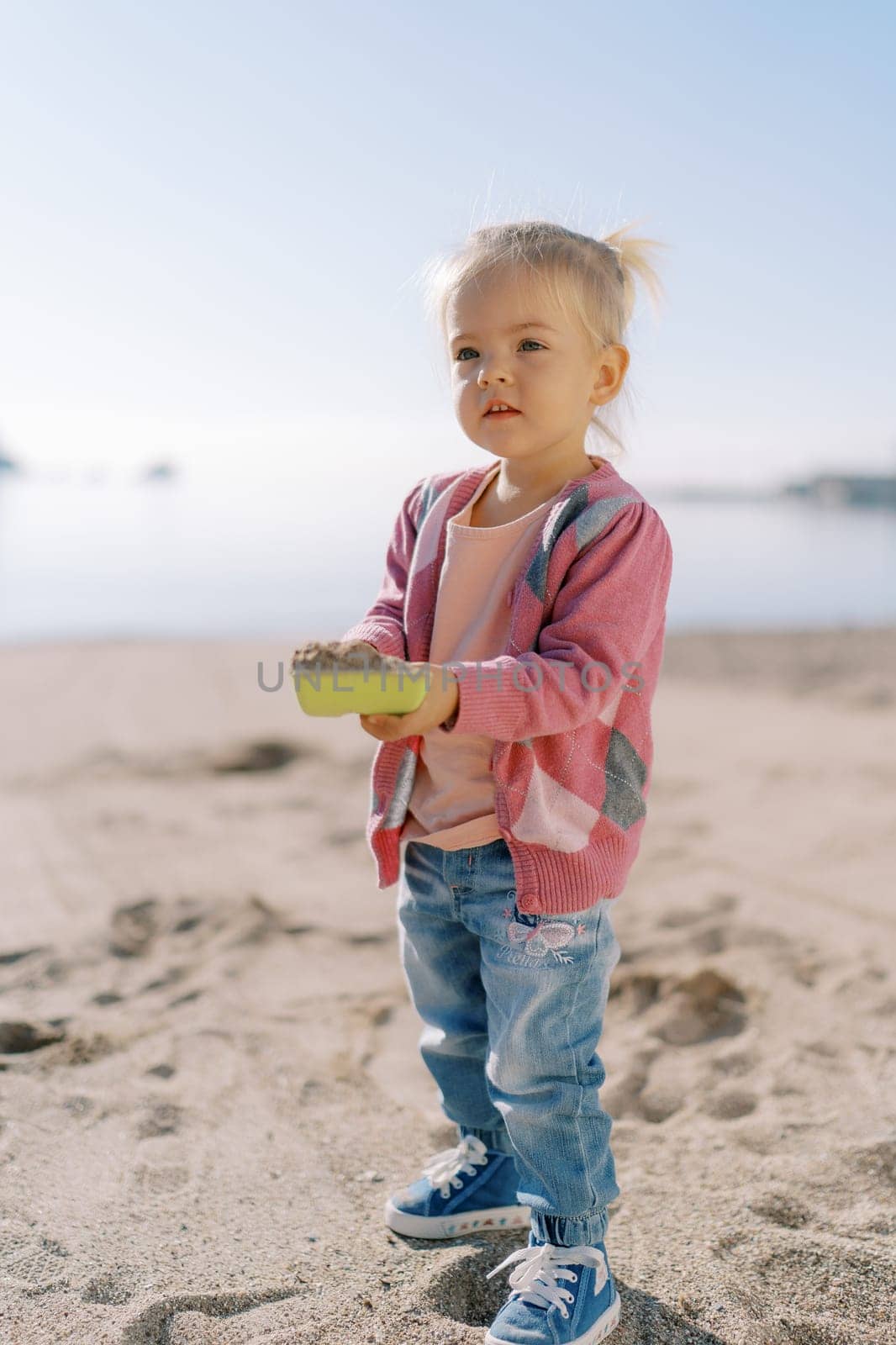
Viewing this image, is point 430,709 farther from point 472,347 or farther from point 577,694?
point 472,347

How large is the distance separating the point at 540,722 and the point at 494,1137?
0.95 meters

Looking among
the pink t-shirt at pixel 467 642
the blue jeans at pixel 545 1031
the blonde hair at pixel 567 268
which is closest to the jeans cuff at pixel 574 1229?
the blue jeans at pixel 545 1031

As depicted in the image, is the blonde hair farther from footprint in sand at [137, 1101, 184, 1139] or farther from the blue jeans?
footprint in sand at [137, 1101, 184, 1139]

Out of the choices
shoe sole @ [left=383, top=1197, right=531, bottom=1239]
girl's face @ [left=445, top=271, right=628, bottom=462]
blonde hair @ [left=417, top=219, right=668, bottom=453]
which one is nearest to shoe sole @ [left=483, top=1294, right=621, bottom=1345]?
shoe sole @ [left=383, top=1197, right=531, bottom=1239]

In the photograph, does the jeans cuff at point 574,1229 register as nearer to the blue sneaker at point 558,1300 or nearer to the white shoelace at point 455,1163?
the blue sneaker at point 558,1300

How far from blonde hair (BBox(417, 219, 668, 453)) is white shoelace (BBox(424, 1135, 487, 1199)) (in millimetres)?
1392

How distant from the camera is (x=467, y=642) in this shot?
1798 millimetres

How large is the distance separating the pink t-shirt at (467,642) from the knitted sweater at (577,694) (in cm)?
6

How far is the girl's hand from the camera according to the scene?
1490 mm

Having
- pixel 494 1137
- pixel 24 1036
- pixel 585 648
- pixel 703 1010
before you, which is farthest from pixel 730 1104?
pixel 24 1036

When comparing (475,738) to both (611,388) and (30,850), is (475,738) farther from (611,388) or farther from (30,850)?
(30,850)

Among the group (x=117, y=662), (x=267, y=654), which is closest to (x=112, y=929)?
(x=117, y=662)

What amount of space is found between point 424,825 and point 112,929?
68.8 inches

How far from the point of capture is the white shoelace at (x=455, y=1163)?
2.00 meters
